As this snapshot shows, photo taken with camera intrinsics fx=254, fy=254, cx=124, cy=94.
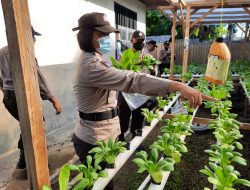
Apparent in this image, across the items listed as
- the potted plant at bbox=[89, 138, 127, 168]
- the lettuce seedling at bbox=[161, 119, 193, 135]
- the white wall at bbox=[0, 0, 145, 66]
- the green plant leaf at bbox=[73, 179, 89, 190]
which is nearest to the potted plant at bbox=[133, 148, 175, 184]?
the potted plant at bbox=[89, 138, 127, 168]

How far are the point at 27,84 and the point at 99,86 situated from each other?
0.71 meters

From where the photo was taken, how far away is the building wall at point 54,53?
3996mm

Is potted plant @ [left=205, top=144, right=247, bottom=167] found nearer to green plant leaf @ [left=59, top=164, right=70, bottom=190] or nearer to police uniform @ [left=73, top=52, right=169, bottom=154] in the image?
police uniform @ [left=73, top=52, right=169, bottom=154]

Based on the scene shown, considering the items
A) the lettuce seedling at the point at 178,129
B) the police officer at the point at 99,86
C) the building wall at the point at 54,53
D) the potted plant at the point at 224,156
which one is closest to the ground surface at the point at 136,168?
the building wall at the point at 54,53

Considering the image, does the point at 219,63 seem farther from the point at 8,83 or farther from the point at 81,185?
the point at 8,83

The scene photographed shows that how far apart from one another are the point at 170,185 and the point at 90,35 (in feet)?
7.14

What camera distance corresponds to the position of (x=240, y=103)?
7230 mm

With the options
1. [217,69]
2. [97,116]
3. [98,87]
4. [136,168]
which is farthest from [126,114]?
[98,87]

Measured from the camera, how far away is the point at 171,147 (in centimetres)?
216

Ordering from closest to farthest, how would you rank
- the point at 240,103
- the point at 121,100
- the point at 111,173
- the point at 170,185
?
the point at 111,173, the point at 170,185, the point at 121,100, the point at 240,103

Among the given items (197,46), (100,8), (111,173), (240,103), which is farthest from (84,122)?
(197,46)

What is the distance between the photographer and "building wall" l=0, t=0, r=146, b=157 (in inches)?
157

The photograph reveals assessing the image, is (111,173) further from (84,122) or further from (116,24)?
(116,24)

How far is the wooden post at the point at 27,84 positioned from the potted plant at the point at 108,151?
0.59 metres
